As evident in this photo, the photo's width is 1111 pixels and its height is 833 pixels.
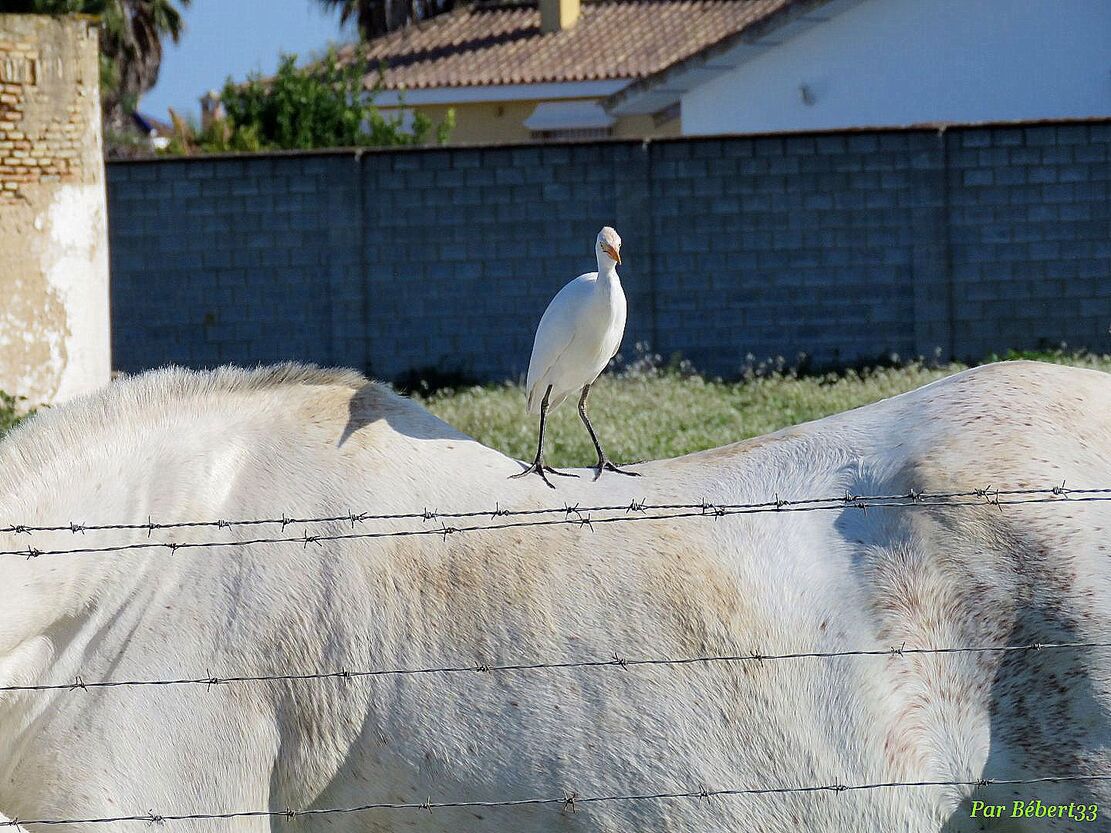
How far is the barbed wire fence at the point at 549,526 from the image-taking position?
2.63 m

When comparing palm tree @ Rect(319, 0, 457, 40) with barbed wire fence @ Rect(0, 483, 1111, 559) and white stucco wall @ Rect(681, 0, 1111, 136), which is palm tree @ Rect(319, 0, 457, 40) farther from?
barbed wire fence @ Rect(0, 483, 1111, 559)

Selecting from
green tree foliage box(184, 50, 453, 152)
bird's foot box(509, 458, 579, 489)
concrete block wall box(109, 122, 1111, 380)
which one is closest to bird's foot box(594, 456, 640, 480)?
bird's foot box(509, 458, 579, 489)

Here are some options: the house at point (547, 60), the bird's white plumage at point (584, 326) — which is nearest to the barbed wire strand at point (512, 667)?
the bird's white plumage at point (584, 326)

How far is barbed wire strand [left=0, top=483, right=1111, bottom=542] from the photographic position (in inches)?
108

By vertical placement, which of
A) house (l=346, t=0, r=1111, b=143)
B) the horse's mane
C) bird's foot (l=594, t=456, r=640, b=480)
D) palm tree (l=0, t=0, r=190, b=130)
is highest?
palm tree (l=0, t=0, r=190, b=130)

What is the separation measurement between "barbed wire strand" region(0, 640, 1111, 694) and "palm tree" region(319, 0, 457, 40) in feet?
114

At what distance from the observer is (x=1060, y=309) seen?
40.7ft

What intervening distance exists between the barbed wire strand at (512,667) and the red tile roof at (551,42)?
21.7m

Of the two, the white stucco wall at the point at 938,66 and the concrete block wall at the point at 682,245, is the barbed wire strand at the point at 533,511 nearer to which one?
the concrete block wall at the point at 682,245

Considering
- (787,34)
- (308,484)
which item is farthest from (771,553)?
(787,34)

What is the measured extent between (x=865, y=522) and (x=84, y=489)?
1.51 meters

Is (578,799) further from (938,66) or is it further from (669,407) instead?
(938,66)

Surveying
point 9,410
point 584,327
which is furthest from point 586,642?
point 9,410

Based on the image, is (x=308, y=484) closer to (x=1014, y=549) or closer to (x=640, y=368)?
(x=1014, y=549)
